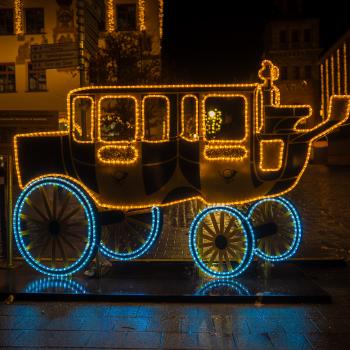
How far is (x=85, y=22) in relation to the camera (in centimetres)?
949

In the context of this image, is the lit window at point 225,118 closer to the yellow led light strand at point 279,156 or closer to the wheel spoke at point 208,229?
the yellow led light strand at point 279,156

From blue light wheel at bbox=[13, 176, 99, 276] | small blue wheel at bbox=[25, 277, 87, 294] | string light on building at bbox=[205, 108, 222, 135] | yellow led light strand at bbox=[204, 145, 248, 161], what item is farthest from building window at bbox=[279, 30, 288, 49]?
small blue wheel at bbox=[25, 277, 87, 294]

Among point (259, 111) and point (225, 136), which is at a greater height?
point (259, 111)

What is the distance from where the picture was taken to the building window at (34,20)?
2850 cm

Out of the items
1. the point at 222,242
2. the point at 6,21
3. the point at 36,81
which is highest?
the point at 6,21

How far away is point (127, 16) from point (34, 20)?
5.30 meters

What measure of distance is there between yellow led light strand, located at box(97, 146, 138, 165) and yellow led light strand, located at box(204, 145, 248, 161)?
41.2 inches

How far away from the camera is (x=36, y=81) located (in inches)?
1122

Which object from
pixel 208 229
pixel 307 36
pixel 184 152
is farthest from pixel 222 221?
pixel 307 36

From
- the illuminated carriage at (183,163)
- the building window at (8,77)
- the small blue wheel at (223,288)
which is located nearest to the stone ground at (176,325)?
the small blue wheel at (223,288)

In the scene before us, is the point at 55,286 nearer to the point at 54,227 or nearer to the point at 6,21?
the point at 54,227

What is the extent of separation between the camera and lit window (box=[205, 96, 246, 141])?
7.15 m

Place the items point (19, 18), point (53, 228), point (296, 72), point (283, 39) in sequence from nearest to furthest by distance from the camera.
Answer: point (53, 228) < point (19, 18) < point (296, 72) < point (283, 39)

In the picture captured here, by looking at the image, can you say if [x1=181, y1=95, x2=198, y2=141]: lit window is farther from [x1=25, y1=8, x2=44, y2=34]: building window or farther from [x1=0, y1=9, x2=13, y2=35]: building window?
[x1=0, y1=9, x2=13, y2=35]: building window
